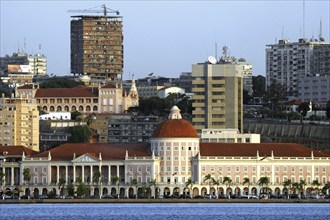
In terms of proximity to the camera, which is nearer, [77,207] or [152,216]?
[152,216]

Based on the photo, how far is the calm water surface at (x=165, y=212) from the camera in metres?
166

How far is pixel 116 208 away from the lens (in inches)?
7515

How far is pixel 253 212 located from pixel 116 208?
19.1 metres

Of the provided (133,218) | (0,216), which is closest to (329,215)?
(133,218)

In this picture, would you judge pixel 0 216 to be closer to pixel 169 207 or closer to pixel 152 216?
pixel 152 216

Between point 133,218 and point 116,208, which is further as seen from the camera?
point 116,208

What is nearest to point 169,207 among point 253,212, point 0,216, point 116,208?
point 116,208

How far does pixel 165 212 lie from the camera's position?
177500 mm

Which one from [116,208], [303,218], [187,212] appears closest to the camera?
[303,218]

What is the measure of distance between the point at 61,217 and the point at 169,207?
30478 mm

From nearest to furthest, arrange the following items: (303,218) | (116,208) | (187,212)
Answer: (303,218), (187,212), (116,208)

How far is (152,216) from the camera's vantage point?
6614 inches

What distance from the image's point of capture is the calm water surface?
16575 cm

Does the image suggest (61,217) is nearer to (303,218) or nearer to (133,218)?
(133,218)
